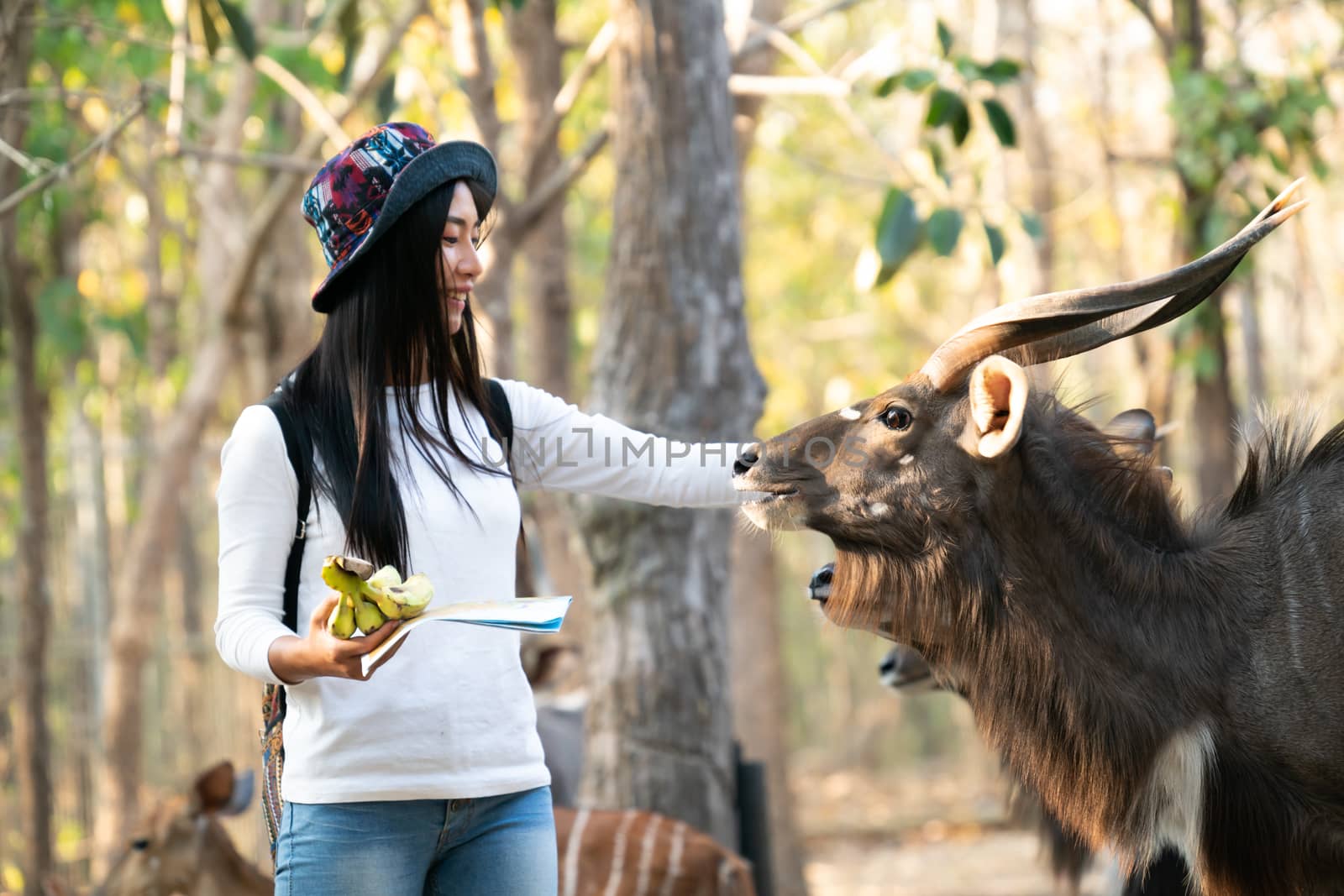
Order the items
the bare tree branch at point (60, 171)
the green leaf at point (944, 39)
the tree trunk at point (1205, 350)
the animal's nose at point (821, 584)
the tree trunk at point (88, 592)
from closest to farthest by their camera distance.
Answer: the animal's nose at point (821, 584) < the bare tree branch at point (60, 171) < the green leaf at point (944, 39) < the tree trunk at point (1205, 350) < the tree trunk at point (88, 592)

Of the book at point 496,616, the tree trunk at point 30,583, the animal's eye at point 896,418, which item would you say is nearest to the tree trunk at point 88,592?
the tree trunk at point 30,583

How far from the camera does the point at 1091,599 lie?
327 centimetres

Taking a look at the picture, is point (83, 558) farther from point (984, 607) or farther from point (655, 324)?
point (984, 607)

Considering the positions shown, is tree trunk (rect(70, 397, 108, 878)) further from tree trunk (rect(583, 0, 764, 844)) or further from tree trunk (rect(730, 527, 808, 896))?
tree trunk (rect(583, 0, 764, 844))

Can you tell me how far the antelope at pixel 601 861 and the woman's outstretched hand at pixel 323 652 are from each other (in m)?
2.10

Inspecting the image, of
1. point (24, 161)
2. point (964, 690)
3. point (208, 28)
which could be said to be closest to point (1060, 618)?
point (964, 690)

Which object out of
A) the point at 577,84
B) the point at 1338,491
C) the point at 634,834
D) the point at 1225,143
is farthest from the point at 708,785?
the point at 1225,143

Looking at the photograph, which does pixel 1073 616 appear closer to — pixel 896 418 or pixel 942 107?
pixel 896 418

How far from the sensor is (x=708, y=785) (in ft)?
16.0

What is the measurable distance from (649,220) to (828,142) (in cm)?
1286

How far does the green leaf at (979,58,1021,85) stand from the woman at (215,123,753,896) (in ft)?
10.4

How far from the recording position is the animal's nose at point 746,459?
3.19 meters

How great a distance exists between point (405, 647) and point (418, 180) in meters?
0.87

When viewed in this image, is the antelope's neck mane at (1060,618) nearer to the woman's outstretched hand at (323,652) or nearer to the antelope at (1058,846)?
the antelope at (1058,846)
